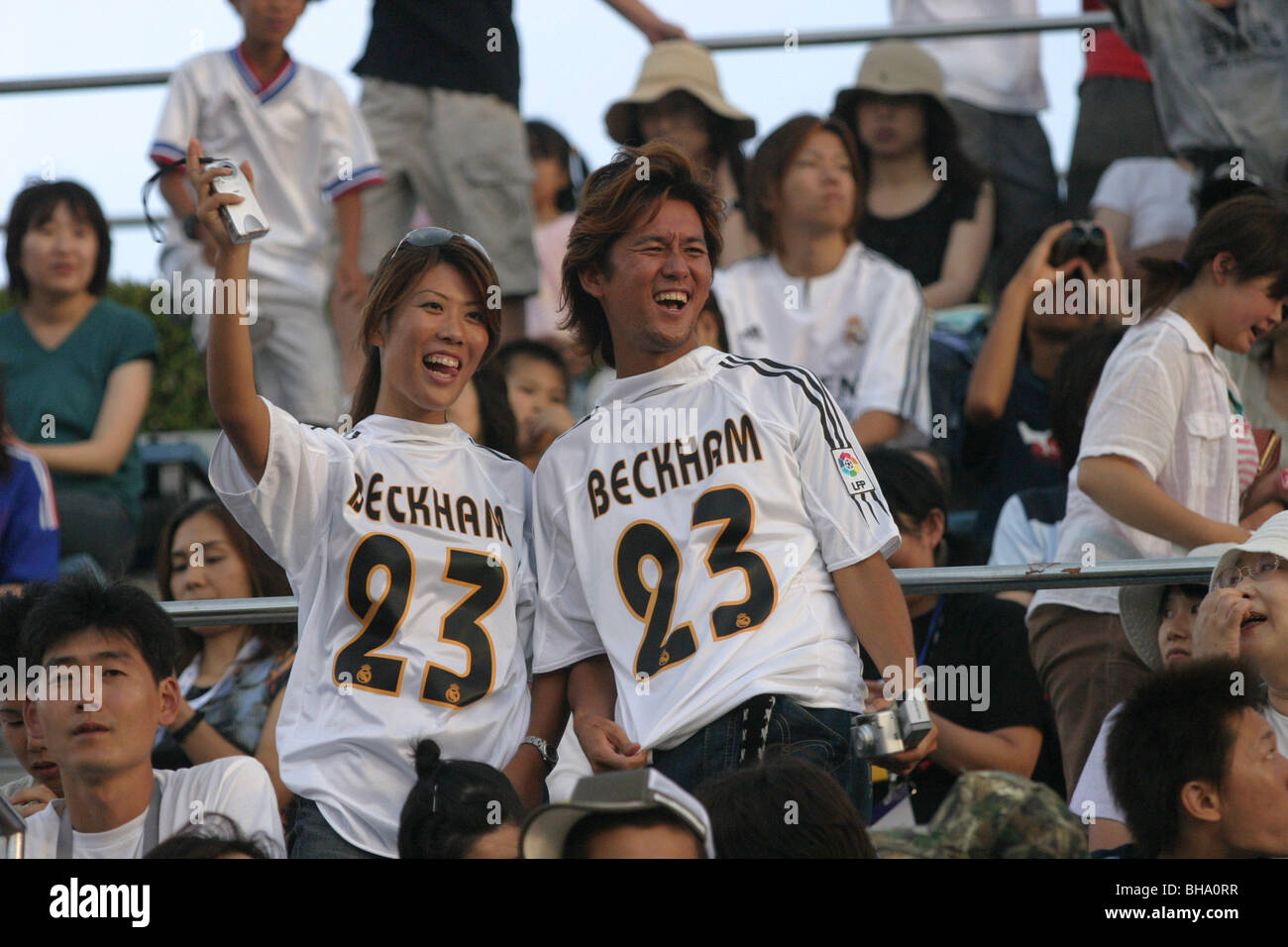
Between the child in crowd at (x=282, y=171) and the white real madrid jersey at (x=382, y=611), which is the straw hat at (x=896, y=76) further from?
the white real madrid jersey at (x=382, y=611)

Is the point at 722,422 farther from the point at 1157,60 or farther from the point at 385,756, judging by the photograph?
the point at 1157,60

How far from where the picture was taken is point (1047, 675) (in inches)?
166

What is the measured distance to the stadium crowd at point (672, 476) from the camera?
324 cm

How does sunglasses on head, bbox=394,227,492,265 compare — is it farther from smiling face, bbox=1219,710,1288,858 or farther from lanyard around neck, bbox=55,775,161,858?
smiling face, bbox=1219,710,1288,858

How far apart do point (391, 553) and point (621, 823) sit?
3.55 ft

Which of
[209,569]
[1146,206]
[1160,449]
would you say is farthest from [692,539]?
[1146,206]

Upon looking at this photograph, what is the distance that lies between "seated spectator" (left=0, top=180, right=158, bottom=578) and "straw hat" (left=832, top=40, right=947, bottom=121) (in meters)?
2.71

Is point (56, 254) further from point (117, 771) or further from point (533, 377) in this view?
point (117, 771)

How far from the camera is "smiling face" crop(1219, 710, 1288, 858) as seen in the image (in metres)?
3.22

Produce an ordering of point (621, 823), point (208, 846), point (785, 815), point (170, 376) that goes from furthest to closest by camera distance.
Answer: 1. point (170, 376)
2. point (208, 846)
3. point (785, 815)
4. point (621, 823)

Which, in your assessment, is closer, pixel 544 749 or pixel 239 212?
pixel 239 212

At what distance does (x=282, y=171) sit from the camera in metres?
6.30

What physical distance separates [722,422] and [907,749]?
29.3 inches

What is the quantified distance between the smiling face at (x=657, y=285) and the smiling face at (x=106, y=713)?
1.19 m
